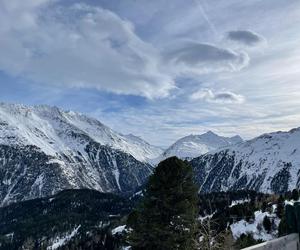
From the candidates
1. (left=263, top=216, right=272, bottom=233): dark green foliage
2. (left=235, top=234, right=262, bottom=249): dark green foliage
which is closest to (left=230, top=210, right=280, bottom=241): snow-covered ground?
(left=263, top=216, right=272, bottom=233): dark green foliage

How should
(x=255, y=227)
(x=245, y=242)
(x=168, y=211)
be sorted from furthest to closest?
1. (x=255, y=227)
2. (x=245, y=242)
3. (x=168, y=211)

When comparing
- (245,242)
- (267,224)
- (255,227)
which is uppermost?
(245,242)

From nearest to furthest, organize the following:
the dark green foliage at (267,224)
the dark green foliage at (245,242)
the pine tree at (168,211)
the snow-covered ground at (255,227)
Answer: the pine tree at (168,211)
the dark green foliage at (245,242)
the snow-covered ground at (255,227)
the dark green foliage at (267,224)

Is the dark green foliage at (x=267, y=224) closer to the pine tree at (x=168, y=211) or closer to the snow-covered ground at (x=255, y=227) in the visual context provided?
the snow-covered ground at (x=255, y=227)

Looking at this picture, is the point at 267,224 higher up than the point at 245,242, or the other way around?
the point at 245,242

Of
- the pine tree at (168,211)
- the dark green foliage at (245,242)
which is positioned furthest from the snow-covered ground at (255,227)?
the pine tree at (168,211)

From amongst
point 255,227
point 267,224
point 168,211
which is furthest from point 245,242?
point 255,227

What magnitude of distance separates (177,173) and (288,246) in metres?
23.4

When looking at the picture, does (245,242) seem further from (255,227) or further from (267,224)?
(255,227)

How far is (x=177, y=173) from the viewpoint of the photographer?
31156 millimetres

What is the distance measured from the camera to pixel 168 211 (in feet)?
101

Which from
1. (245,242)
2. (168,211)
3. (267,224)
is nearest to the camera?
(168,211)

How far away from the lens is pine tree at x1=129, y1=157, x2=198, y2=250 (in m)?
30.7

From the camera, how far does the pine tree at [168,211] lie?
30672 mm
